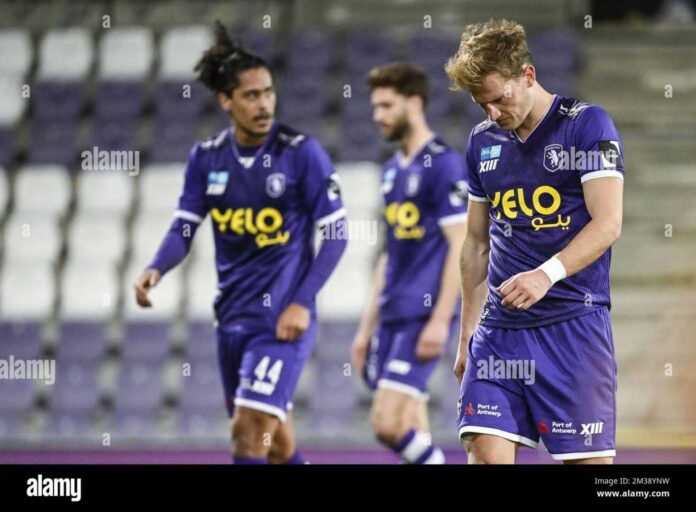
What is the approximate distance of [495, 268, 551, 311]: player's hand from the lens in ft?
12.5

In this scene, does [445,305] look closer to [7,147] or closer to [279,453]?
[279,453]

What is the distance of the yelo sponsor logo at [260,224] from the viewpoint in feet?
17.9

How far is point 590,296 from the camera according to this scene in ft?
13.6

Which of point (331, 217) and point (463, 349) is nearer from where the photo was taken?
point (463, 349)

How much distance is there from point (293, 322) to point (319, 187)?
2.08 feet

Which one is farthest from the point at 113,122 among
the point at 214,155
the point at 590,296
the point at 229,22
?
the point at 590,296

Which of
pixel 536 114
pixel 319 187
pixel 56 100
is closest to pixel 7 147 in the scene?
pixel 56 100

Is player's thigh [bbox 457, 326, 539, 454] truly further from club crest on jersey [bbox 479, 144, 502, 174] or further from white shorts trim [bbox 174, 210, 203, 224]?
white shorts trim [bbox 174, 210, 203, 224]

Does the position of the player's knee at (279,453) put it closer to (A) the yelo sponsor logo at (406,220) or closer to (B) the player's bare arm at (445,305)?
(B) the player's bare arm at (445,305)

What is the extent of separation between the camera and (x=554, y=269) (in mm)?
3922

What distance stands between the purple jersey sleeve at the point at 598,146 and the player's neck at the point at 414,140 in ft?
8.04

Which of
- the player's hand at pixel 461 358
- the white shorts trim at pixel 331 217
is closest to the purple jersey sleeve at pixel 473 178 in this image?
the player's hand at pixel 461 358

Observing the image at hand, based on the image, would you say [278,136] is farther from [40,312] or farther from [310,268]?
[40,312]

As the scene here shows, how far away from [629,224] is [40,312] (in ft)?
15.5
